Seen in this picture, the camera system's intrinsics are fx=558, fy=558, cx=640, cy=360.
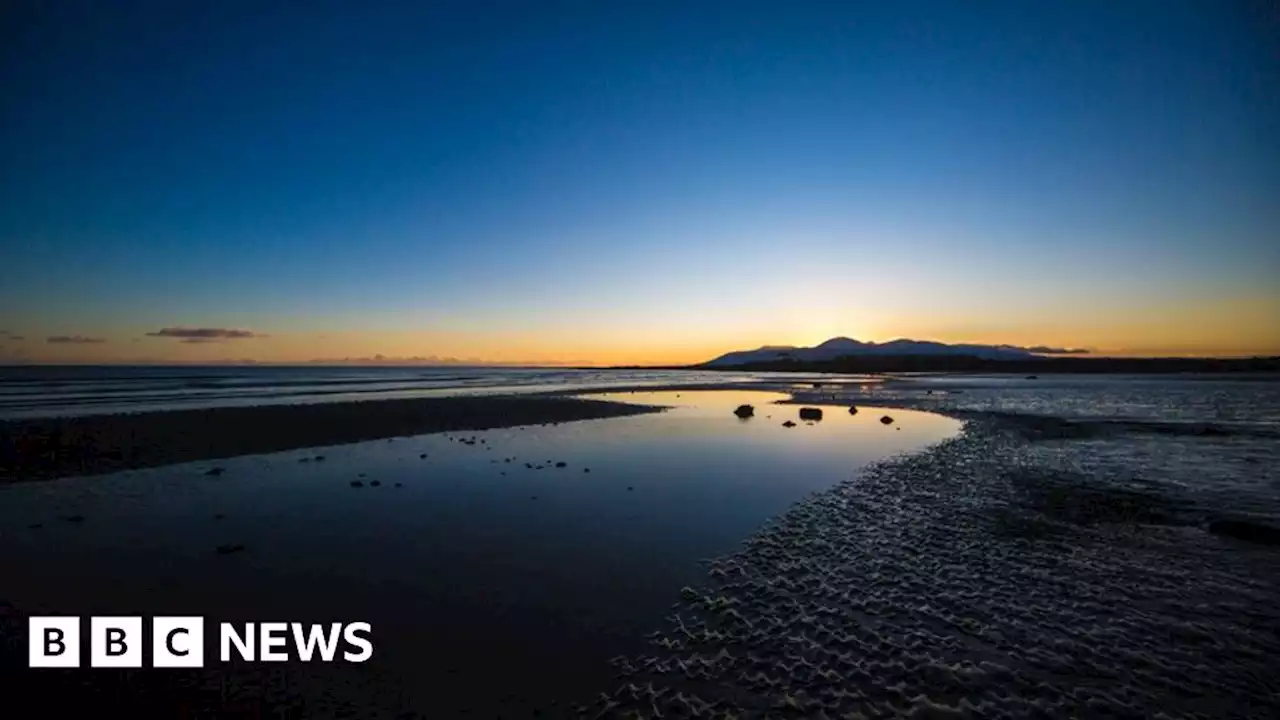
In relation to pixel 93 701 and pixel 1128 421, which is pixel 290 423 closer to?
pixel 93 701

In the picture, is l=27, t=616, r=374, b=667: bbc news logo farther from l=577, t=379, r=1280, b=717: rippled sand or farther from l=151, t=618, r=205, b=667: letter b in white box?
l=577, t=379, r=1280, b=717: rippled sand

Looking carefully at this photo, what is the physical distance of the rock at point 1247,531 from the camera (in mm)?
12734

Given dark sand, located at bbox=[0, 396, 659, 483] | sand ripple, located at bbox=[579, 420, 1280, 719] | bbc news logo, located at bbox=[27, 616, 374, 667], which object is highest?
dark sand, located at bbox=[0, 396, 659, 483]

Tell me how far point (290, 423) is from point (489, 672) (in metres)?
33.7

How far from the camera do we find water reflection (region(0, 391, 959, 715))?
27.4ft

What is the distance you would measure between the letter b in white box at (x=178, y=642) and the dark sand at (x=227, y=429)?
16344 millimetres

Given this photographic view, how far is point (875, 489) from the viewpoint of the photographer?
18.4m

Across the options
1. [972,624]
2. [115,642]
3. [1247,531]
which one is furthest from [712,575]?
[1247,531]

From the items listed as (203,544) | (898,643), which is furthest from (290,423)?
(898,643)

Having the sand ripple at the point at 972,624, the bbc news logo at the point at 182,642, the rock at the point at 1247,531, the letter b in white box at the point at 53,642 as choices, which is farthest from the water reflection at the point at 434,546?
the rock at the point at 1247,531

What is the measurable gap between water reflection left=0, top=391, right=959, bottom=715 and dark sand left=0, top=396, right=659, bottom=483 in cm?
307

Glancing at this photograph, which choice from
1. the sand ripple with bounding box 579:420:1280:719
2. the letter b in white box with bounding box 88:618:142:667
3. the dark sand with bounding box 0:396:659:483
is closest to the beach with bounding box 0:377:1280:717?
the sand ripple with bounding box 579:420:1280:719

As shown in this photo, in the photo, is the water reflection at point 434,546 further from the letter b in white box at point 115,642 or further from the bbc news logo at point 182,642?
the letter b in white box at point 115,642

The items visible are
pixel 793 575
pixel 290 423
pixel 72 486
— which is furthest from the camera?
pixel 290 423
